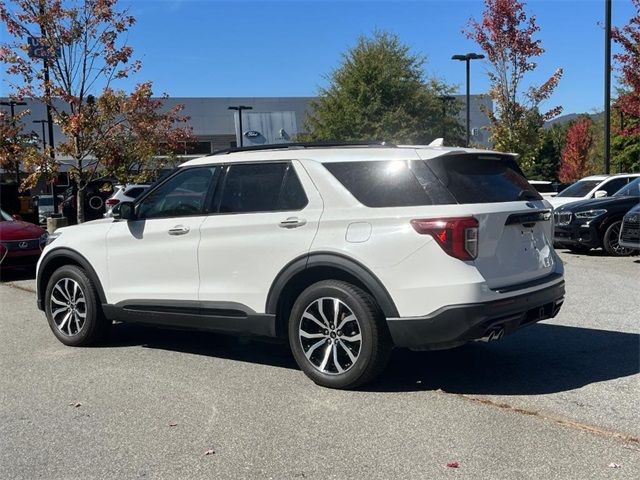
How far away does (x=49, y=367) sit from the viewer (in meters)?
5.91

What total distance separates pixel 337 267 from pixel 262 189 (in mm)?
1051

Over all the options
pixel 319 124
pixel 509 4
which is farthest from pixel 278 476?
pixel 319 124

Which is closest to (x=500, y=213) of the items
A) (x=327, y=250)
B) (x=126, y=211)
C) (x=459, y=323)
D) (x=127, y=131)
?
(x=459, y=323)

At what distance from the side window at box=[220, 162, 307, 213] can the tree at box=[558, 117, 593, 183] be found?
41167mm

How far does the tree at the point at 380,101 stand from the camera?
1319 inches

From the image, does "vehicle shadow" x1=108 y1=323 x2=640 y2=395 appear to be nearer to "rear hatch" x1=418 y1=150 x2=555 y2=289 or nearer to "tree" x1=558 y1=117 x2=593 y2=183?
"rear hatch" x1=418 y1=150 x2=555 y2=289

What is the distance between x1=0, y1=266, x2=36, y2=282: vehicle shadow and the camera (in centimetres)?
1199

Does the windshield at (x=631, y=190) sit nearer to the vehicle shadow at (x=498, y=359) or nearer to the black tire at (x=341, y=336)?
the vehicle shadow at (x=498, y=359)

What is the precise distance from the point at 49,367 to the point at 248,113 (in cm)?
4283

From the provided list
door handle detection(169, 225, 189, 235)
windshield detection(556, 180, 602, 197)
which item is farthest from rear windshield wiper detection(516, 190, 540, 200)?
windshield detection(556, 180, 602, 197)

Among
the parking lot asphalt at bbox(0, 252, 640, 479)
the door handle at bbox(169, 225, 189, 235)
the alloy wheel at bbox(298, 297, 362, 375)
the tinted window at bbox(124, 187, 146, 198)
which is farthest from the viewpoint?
the tinted window at bbox(124, 187, 146, 198)

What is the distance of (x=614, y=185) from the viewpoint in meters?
15.2

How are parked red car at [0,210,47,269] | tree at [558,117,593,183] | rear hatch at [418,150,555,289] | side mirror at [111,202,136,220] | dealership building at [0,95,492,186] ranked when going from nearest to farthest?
rear hatch at [418,150,555,289]
side mirror at [111,202,136,220]
parked red car at [0,210,47,269]
tree at [558,117,593,183]
dealership building at [0,95,492,186]

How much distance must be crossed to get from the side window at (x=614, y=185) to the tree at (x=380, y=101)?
1822 centimetres
